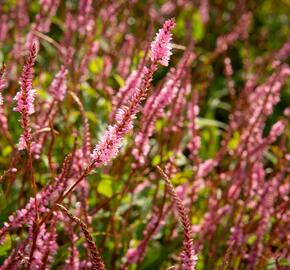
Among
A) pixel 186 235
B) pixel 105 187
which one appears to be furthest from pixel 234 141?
pixel 186 235

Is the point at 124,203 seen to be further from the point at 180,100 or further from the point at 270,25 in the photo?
the point at 270,25

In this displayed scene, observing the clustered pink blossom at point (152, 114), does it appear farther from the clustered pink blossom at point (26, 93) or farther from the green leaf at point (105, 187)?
the clustered pink blossom at point (26, 93)

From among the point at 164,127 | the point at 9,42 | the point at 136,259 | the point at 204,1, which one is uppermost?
the point at 204,1

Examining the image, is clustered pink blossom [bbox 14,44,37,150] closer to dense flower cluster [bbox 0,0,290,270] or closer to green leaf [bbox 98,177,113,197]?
dense flower cluster [bbox 0,0,290,270]

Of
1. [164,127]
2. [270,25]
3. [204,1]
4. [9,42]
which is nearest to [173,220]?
[164,127]

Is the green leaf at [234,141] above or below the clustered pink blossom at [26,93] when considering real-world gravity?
above

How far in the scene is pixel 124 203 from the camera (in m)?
2.55

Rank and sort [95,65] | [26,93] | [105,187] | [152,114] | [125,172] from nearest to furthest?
[26,93] < [152,114] < [105,187] < [125,172] < [95,65]

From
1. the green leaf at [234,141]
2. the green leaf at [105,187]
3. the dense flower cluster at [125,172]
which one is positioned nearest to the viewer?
the dense flower cluster at [125,172]

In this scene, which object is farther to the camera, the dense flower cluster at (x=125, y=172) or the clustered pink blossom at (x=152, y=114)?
the clustered pink blossom at (x=152, y=114)

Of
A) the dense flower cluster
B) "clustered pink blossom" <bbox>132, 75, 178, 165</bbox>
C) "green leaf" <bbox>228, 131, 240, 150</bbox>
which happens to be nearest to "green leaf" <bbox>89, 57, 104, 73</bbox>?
the dense flower cluster

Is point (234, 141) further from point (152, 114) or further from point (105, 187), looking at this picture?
point (152, 114)

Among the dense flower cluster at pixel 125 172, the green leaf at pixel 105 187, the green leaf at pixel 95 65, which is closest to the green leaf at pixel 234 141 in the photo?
the dense flower cluster at pixel 125 172

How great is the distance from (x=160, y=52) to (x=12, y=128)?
5.58 ft
